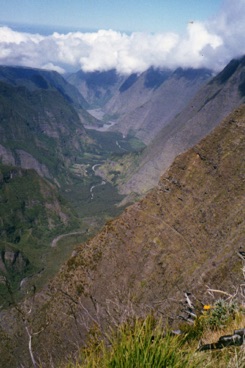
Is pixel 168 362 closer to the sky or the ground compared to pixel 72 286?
closer to the sky

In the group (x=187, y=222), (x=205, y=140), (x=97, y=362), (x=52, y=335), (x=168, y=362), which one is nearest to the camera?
(x=168, y=362)

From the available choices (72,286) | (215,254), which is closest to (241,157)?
(215,254)

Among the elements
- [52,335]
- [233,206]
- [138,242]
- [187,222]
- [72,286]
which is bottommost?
[52,335]

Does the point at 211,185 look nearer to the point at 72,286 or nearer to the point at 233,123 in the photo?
the point at 233,123

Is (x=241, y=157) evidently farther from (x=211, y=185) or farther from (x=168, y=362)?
(x=168, y=362)

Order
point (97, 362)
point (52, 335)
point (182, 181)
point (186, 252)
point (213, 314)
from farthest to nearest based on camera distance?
point (182, 181), point (186, 252), point (52, 335), point (213, 314), point (97, 362)

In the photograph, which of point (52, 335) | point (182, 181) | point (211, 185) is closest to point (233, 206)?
point (211, 185)

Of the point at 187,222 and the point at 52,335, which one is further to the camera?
the point at 187,222
